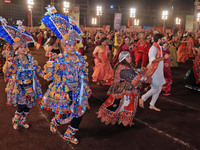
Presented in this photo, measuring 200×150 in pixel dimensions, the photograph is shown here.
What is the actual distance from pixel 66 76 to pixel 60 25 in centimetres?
82

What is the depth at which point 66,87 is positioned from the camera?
338 centimetres

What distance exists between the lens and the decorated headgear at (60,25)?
3344 millimetres

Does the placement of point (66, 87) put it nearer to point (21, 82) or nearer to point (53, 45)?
point (21, 82)

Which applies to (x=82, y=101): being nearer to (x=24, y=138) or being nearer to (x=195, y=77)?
(x=24, y=138)

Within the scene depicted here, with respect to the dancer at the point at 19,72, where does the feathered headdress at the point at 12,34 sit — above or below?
above

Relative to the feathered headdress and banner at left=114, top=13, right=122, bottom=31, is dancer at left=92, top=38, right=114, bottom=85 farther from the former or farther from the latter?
banner at left=114, top=13, right=122, bottom=31

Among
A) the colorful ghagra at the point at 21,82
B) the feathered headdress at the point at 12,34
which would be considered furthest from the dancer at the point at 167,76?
the feathered headdress at the point at 12,34

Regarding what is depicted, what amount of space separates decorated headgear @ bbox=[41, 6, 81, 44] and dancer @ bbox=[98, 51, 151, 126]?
1180 mm

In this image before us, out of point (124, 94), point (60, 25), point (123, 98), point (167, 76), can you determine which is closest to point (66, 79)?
point (60, 25)

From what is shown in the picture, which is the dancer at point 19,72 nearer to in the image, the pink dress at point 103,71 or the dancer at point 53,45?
the dancer at point 53,45

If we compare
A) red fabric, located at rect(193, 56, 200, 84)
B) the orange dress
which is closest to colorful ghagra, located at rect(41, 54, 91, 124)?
red fabric, located at rect(193, 56, 200, 84)

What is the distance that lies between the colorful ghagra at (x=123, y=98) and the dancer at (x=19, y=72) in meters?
1.49

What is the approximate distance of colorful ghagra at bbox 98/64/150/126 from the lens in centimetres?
410

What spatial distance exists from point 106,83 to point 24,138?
179 inches
